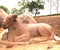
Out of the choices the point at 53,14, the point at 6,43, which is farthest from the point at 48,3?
the point at 6,43

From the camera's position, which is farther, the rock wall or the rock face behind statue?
the rock wall

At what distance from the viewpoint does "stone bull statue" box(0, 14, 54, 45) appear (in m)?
2.47

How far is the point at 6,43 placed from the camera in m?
2.49

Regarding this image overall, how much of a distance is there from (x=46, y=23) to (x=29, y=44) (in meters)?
0.43

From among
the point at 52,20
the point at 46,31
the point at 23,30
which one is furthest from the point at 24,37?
the point at 52,20

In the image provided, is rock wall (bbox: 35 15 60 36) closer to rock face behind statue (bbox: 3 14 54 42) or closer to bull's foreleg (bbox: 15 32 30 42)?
rock face behind statue (bbox: 3 14 54 42)

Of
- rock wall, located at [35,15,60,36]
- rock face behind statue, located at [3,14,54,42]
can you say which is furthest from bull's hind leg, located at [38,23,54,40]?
rock wall, located at [35,15,60,36]

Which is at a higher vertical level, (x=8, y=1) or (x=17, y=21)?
(x=8, y=1)

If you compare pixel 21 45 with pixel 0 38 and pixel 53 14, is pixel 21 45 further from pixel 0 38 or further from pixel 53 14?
pixel 53 14

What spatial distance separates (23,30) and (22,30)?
1cm

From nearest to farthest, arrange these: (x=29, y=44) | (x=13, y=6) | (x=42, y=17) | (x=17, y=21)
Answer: (x=29, y=44)
(x=17, y=21)
(x=42, y=17)
(x=13, y=6)

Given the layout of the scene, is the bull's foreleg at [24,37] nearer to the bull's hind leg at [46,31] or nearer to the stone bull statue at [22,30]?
the stone bull statue at [22,30]

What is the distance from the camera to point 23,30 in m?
2.51

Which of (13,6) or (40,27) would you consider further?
(13,6)
